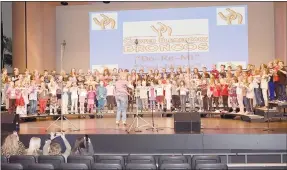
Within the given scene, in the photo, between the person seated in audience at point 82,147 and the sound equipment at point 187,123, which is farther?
the sound equipment at point 187,123

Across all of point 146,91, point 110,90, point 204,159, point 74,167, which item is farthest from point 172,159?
point 110,90

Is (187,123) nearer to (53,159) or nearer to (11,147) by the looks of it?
(53,159)

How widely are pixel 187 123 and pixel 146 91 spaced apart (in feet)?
14.2

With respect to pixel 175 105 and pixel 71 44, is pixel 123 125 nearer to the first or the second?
pixel 175 105

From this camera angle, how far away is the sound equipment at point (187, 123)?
8945 mm

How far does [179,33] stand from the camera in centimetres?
1833

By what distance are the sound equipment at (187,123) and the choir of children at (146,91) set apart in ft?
12.0

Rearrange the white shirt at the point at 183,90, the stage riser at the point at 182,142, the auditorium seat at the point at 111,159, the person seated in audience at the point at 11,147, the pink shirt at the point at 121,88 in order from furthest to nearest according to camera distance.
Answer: the white shirt at the point at 183,90 → the pink shirt at the point at 121,88 → the stage riser at the point at 182,142 → the person seated in audience at the point at 11,147 → the auditorium seat at the point at 111,159

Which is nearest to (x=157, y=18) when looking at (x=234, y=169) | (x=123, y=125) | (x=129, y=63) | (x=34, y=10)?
(x=129, y=63)

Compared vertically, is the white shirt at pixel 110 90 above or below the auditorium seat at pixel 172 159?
above

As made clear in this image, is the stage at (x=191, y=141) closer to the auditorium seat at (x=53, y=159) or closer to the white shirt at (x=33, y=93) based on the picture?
the auditorium seat at (x=53, y=159)

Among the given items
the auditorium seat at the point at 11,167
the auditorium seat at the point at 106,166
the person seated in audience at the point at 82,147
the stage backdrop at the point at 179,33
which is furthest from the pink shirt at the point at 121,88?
the stage backdrop at the point at 179,33

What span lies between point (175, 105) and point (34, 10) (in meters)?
8.95

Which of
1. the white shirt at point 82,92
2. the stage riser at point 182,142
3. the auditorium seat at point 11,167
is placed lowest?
the stage riser at point 182,142
